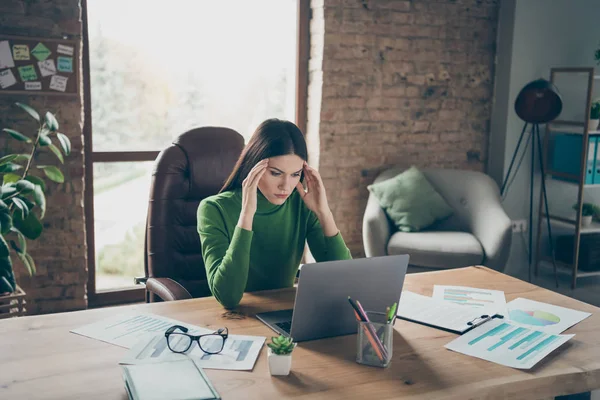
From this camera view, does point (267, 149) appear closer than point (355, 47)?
Yes

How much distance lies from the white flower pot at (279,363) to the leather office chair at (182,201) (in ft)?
3.27

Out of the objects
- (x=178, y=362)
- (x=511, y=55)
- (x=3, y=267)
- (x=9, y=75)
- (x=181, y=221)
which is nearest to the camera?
(x=178, y=362)

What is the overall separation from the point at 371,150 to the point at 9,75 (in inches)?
88.7

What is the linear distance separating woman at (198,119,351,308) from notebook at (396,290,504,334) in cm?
35

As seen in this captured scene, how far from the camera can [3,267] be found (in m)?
2.82

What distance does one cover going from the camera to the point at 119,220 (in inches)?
155

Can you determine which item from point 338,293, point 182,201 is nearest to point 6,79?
point 182,201

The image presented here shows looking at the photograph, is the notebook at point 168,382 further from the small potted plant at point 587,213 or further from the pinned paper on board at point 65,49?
the small potted plant at point 587,213

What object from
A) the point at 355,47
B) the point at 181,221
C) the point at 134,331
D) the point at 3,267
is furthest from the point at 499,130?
the point at 134,331

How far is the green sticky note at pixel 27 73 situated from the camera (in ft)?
11.1

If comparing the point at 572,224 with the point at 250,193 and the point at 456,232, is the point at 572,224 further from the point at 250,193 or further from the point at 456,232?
the point at 250,193

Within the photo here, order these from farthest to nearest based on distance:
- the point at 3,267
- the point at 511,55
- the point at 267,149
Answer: the point at 511,55, the point at 3,267, the point at 267,149

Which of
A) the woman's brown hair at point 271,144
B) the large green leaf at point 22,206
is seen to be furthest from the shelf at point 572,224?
the large green leaf at point 22,206

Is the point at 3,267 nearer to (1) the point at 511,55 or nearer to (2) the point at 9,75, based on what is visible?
(2) the point at 9,75
